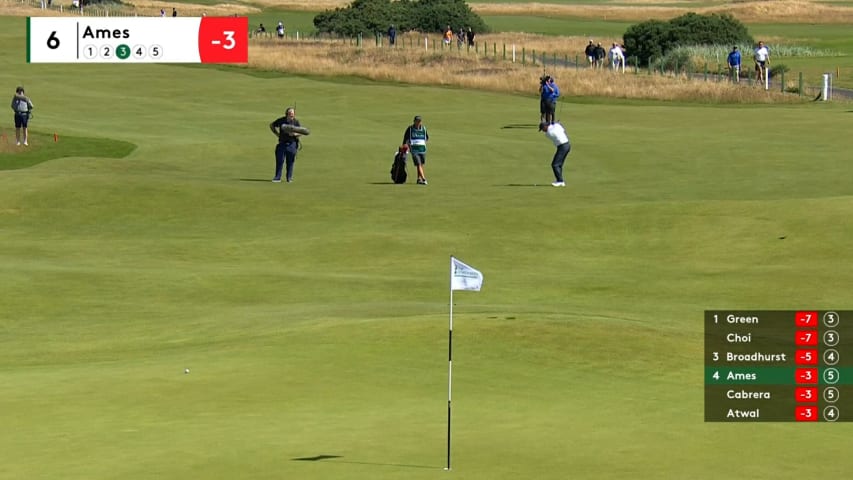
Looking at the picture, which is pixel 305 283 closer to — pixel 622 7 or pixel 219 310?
pixel 219 310

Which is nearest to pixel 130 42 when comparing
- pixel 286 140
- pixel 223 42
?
pixel 223 42

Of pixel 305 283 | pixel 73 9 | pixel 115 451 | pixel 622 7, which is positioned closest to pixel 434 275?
pixel 305 283

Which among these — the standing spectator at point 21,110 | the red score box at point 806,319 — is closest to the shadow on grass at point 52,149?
the standing spectator at point 21,110

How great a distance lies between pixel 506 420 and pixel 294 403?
8.11 ft

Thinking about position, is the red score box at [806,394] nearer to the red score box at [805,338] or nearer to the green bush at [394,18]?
the red score box at [805,338]

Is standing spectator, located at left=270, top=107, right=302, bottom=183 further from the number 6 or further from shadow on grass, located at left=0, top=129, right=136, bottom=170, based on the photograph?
the number 6

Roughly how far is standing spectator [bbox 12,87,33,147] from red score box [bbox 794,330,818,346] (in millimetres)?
35085

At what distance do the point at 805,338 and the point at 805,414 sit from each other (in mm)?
5253

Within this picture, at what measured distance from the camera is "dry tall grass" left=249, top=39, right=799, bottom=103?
75375 mm

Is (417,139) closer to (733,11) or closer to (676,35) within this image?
(676,35)

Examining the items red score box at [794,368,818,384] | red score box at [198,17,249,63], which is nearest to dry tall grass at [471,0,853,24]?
red score box at [198,17,249,63]

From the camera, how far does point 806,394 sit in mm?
17828

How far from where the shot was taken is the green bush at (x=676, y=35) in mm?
98562

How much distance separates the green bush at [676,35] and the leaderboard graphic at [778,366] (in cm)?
7405
